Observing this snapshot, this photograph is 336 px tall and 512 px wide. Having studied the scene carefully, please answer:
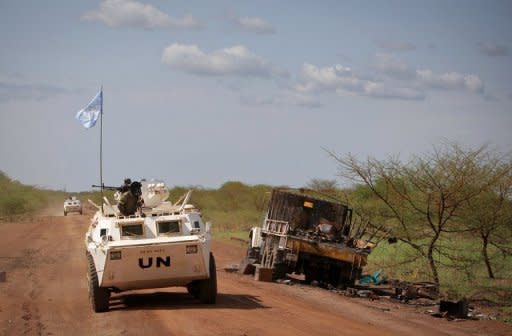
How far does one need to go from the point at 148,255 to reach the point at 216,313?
1604mm

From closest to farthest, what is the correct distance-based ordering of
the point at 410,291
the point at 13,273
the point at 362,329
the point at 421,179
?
the point at 362,329 → the point at 410,291 → the point at 421,179 → the point at 13,273

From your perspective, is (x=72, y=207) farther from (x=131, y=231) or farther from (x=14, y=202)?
(x=131, y=231)

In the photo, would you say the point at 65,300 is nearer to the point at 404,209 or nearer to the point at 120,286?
the point at 120,286

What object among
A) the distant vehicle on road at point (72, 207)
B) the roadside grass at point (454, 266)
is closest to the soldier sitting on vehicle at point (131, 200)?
the roadside grass at point (454, 266)

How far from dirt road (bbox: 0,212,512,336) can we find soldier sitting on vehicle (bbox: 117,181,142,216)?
5.79 feet

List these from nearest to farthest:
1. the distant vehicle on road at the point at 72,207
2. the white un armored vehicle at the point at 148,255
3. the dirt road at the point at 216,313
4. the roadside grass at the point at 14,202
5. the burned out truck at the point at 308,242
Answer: the dirt road at the point at 216,313, the white un armored vehicle at the point at 148,255, the burned out truck at the point at 308,242, the distant vehicle on road at the point at 72,207, the roadside grass at the point at 14,202

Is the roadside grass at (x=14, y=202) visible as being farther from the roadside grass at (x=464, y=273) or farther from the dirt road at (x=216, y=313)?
the dirt road at (x=216, y=313)

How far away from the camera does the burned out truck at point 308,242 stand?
70.1 feet

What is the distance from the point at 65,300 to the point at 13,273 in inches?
263

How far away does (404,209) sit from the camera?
2320 cm

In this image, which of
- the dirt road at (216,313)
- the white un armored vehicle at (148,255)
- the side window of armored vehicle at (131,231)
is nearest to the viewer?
the dirt road at (216,313)

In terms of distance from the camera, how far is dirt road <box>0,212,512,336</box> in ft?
46.3

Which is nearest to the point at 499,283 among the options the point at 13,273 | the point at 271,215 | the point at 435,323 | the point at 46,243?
the point at 271,215

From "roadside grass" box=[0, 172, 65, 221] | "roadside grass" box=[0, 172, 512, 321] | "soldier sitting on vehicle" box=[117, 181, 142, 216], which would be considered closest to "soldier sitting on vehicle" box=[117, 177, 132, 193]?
"soldier sitting on vehicle" box=[117, 181, 142, 216]
